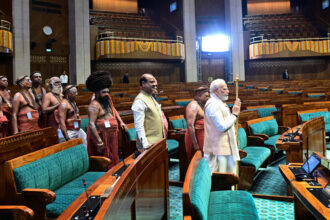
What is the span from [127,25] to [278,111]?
11.8 m

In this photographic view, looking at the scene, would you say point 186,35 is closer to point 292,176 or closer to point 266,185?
point 266,185

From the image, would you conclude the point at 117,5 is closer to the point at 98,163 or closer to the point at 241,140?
the point at 241,140

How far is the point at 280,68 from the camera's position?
61.1 ft

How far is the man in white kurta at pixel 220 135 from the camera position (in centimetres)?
289

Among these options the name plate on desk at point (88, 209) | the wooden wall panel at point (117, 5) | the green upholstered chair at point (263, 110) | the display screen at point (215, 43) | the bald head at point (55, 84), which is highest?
the wooden wall panel at point (117, 5)

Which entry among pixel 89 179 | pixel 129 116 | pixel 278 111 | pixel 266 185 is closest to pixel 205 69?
pixel 278 111

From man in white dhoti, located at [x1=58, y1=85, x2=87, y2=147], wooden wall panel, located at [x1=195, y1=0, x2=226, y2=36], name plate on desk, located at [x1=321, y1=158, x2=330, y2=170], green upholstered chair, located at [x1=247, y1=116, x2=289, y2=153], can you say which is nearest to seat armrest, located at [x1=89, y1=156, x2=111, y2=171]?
man in white dhoti, located at [x1=58, y1=85, x2=87, y2=147]

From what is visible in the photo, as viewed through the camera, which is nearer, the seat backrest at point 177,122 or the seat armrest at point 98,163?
the seat armrest at point 98,163

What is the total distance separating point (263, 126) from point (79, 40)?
10875mm

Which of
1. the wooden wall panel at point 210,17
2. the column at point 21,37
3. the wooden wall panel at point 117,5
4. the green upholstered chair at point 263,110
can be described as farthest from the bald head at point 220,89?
the wooden wall panel at point 117,5

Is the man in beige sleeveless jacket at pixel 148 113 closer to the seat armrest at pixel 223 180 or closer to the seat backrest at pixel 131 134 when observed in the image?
the seat armrest at pixel 223 180

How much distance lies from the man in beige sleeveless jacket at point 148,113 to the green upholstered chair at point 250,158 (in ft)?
3.51

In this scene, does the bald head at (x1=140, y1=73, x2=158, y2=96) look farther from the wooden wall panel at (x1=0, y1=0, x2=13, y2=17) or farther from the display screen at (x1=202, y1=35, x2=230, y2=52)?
the display screen at (x1=202, y1=35, x2=230, y2=52)

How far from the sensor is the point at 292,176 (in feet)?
7.61
